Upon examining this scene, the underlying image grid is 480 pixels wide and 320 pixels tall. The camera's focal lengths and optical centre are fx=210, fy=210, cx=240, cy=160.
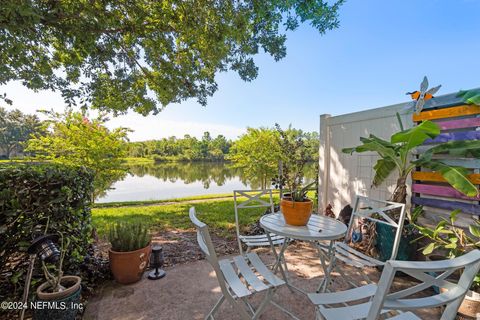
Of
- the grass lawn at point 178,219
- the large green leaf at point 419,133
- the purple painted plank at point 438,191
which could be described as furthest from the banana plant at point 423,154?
the grass lawn at point 178,219

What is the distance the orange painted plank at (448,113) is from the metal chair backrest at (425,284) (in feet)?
7.99

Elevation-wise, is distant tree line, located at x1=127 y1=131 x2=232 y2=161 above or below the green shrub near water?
above

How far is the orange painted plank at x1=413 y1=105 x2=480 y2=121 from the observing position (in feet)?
7.91

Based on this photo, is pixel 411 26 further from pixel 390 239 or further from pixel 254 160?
pixel 254 160

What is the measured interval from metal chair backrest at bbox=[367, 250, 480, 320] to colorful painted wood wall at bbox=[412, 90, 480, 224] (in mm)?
2167

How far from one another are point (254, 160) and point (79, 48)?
615 cm

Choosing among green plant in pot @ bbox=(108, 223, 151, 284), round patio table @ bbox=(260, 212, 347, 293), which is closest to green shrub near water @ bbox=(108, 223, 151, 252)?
green plant in pot @ bbox=(108, 223, 151, 284)

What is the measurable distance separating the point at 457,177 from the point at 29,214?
13.5ft

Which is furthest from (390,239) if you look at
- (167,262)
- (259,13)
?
(259,13)

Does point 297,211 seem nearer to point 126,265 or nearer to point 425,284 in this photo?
point 425,284

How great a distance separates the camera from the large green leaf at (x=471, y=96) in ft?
7.39

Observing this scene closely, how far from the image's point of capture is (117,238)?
246 cm

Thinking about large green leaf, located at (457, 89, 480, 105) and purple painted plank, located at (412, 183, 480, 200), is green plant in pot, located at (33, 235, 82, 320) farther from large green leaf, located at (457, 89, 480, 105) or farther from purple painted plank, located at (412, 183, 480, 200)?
large green leaf, located at (457, 89, 480, 105)

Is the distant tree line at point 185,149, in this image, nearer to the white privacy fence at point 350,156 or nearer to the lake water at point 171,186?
the lake water at point 171,186
